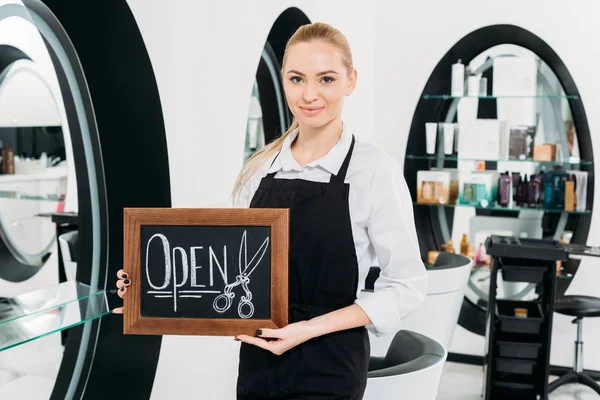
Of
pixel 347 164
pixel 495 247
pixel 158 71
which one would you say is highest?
pixel 158 71

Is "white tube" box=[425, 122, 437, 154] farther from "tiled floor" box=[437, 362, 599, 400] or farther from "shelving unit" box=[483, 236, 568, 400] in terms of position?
"tiled floor" box=[437, 362, 599, 400]

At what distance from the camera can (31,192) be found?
6.71 feet

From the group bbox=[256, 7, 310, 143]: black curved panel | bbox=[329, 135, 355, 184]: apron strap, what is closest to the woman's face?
bbox=[329, 135, 355, 184]: apron strap

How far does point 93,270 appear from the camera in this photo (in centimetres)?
229

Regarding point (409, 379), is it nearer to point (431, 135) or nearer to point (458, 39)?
point (431, 135)

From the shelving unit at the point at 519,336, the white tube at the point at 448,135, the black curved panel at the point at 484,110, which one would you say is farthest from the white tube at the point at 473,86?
the shelving unit at the point at 519,336

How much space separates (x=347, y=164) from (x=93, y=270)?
3.86ft

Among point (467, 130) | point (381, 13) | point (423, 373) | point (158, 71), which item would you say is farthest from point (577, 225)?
point (158, 71)

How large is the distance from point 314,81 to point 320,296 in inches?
19.3

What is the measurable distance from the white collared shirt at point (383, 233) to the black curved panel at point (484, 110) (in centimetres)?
376

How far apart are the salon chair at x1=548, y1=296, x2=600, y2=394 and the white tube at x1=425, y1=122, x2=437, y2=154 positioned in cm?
150

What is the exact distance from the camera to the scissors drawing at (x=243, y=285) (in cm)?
143

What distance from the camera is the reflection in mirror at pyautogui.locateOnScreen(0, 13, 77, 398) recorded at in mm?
1955

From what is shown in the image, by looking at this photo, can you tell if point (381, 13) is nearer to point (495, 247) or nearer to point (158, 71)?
point (495, 247)
